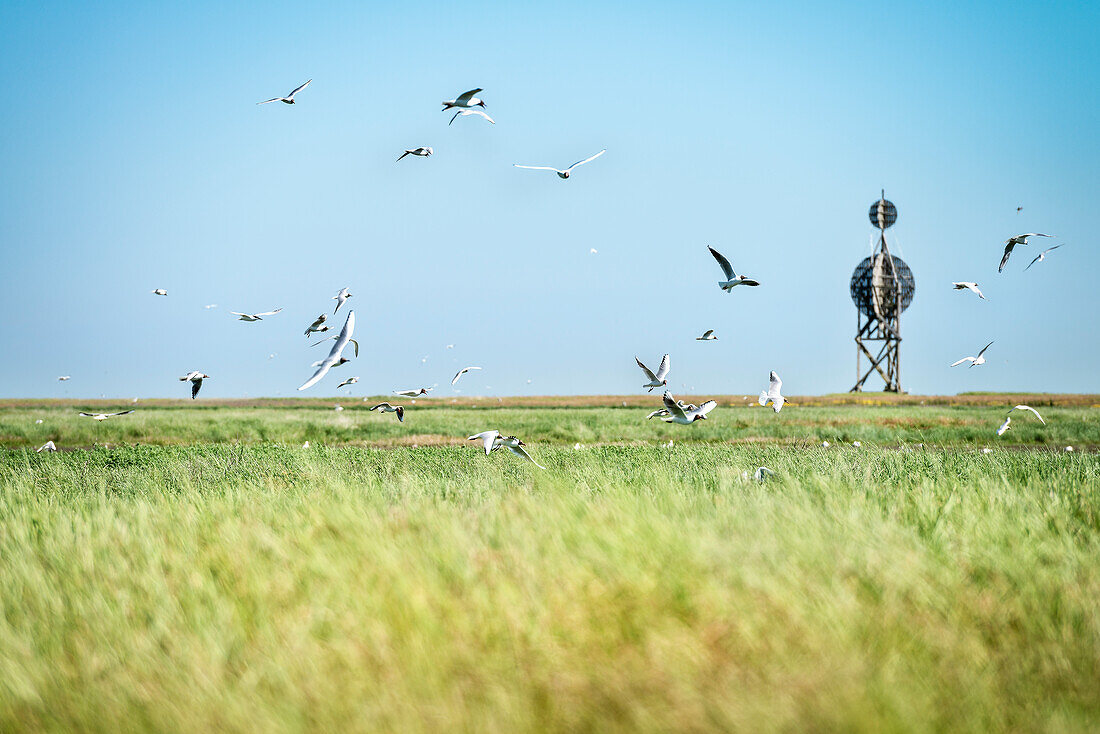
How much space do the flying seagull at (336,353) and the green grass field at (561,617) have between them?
1.16 m

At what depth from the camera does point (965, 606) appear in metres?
4.52

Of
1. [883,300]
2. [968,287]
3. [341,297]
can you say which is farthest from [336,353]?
[883,300]

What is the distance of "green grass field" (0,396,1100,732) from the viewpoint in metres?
3.50

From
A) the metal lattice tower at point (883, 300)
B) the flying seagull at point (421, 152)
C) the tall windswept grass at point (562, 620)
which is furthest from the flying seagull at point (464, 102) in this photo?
the metal lattice tower at point (883, 300)

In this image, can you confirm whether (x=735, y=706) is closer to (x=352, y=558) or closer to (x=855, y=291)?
(x=352, y=558)

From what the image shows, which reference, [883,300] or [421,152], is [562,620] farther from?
[883,300]

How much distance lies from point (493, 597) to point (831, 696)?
6.26 ft

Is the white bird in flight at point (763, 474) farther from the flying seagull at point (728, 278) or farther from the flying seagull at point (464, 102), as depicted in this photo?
the flying seagull at point (464, 102)

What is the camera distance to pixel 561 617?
4.18m

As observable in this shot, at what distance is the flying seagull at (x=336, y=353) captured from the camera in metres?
6.69

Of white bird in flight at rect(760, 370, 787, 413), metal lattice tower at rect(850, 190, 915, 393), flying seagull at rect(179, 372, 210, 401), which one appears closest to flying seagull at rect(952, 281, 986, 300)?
white bird in flight at rect(760, 370, 787, 413)

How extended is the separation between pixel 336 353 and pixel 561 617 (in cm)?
404

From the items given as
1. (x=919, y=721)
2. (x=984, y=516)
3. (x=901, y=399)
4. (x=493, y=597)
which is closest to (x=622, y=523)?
(x=493, y=597)

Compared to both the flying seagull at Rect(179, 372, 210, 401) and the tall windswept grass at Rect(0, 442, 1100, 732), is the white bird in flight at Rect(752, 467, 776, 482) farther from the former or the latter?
the flying seagull at Rect(179, 372, 210, 401)
